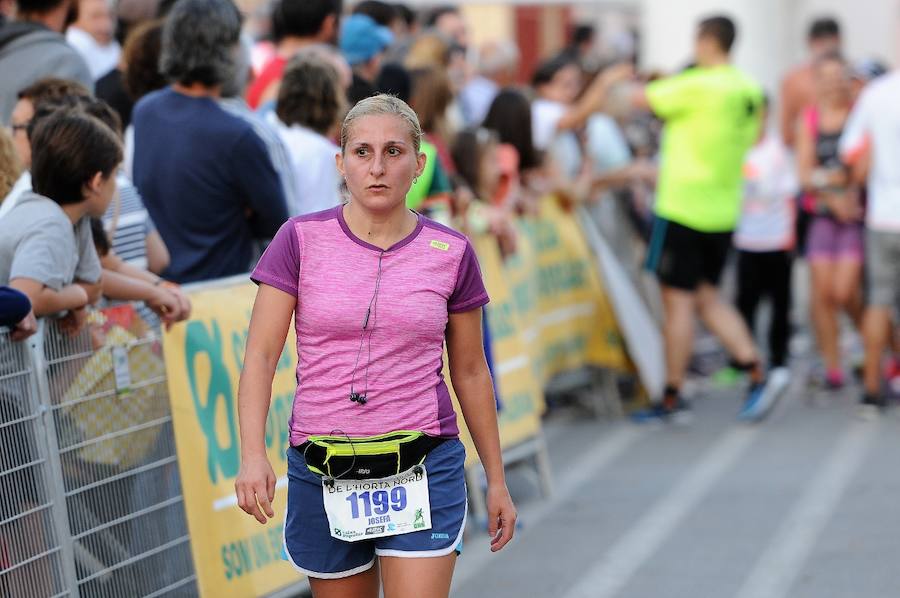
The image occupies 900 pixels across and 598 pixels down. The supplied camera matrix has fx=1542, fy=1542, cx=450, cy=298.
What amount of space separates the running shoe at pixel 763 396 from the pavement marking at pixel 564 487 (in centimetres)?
70

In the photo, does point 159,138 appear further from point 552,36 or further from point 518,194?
point 552,36

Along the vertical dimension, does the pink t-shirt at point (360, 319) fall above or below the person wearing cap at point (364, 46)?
below

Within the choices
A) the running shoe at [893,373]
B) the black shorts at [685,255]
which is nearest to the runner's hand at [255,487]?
the black shorts at [685,255]

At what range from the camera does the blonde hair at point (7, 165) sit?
5.13 metres

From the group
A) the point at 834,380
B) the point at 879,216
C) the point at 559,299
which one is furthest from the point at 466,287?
the point at 834,380

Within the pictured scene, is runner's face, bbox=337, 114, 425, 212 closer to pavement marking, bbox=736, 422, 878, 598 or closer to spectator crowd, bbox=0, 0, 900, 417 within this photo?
spectator crowd, bbox=0, 0, 900, 417

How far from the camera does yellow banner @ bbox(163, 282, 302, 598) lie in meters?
5.16

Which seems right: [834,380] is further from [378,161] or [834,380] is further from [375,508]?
[378,161]

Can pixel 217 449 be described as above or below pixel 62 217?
below

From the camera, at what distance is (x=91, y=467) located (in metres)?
4.75

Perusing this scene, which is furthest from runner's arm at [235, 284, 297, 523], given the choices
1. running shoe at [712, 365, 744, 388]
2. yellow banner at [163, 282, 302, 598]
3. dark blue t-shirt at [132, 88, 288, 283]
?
running shoe at [712, 365, 744, 388]

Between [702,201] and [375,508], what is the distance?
6.60 m

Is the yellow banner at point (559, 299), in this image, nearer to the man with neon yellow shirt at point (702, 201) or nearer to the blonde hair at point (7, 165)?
the man with neon yellow shirt at point (702, 201)

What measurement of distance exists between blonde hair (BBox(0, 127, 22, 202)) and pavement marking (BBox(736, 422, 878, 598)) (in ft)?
10.4
